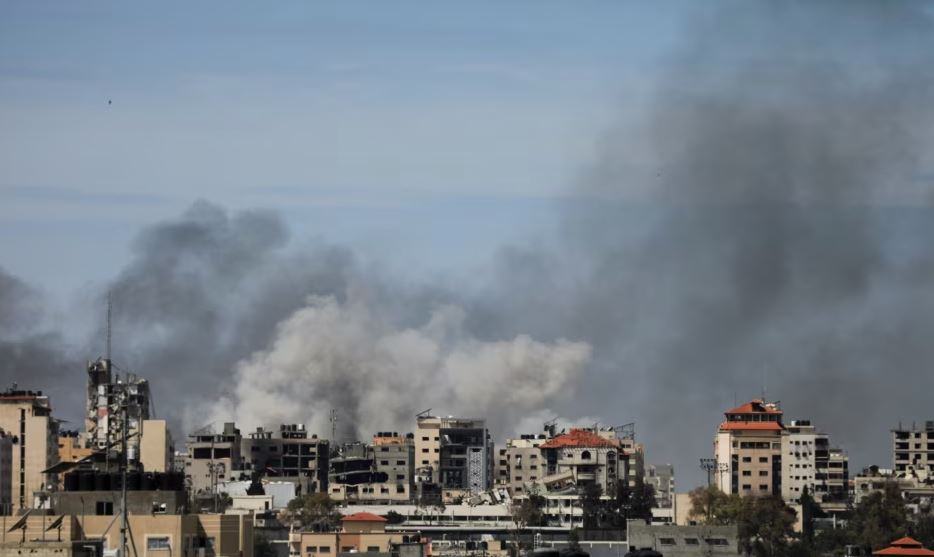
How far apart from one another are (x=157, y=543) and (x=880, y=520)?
93.7 metres

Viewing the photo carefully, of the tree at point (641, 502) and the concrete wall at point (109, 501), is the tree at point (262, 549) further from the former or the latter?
the tree at point (641, 502)

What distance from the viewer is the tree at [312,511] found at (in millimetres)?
158000

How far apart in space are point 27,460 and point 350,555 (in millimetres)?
58116

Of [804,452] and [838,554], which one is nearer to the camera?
[838,554]

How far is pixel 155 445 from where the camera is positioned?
5310 inches

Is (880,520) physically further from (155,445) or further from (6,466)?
(6,466)

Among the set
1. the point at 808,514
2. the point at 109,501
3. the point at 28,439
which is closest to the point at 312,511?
the point at 28,439

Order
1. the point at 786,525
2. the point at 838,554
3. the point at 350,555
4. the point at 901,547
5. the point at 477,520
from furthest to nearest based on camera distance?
the point at 477,520 < the point at 786,525 < the point at 838,554 < the point at 901,547 < the point at 350,555

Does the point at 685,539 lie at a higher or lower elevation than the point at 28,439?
lower

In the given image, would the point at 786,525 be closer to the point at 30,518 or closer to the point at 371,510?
the point at 371,510

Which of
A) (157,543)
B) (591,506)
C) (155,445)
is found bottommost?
(157,543)

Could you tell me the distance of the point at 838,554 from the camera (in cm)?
14762

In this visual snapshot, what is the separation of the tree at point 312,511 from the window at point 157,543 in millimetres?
76866

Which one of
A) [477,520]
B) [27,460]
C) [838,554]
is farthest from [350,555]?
[477,520]
